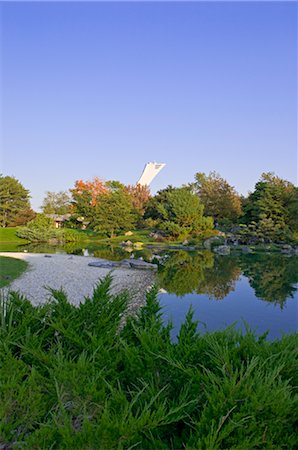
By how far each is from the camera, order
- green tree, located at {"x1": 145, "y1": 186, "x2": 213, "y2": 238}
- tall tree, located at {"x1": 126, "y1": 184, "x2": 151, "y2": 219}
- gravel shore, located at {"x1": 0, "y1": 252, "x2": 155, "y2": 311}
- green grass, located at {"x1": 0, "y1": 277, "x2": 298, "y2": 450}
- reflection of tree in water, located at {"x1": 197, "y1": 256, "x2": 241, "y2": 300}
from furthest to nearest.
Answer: tall tree, located at {"x1": 126, "y1": 184, "x2": 151, "y2": 219}
green tree, located at {"x1": 145, "y1": 186, "x2": 213, "y2": 238}
reflection of tree in water, located at {"x1": 197, "y1": 256, "x2": 241, "y2": 300}
gravel shore, located at {"x1": 0, "y1": 252, "x2": 155, "y2": 311}
green grass, located at {"x1": 0, "y1": 277, "x2": 298, "y2": 450}

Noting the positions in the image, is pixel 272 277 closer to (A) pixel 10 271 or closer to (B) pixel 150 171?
(A) pixel 10 271

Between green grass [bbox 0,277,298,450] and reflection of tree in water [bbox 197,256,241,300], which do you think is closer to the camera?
green grass [bbox 0,277,298,450]

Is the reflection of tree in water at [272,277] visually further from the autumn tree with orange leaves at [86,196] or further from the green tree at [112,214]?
the autumn tree with orange leaves at [86,196]

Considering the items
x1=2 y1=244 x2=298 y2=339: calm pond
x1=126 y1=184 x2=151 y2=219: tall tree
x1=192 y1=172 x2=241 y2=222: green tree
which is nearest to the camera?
x1=2 y1=244 x2=298 y2=339: calm pond

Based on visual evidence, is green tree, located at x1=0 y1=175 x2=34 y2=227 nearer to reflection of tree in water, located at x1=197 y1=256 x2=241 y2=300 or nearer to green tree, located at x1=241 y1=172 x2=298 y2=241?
green tree, located at x1=241 y1=172 x2=298 y2=241

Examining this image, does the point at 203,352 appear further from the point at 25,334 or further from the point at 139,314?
the point at 25,334

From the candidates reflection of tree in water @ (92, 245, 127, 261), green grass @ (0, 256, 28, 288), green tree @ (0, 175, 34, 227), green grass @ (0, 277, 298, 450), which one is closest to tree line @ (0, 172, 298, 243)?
green tree @ (0, 175, 34, 227)

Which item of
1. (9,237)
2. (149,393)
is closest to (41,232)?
(9,237)

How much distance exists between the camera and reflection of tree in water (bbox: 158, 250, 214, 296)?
9875 millimetres

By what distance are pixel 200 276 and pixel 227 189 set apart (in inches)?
946

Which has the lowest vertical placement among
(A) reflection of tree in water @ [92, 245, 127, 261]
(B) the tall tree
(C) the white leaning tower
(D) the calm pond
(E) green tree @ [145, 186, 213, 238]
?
(D) the calm pond

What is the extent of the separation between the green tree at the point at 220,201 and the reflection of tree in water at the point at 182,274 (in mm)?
16442

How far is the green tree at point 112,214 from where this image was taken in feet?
90.1

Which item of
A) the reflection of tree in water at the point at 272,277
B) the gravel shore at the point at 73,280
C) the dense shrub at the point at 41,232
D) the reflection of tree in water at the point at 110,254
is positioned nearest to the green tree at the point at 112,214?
the dense shrub at the point at 41,232
